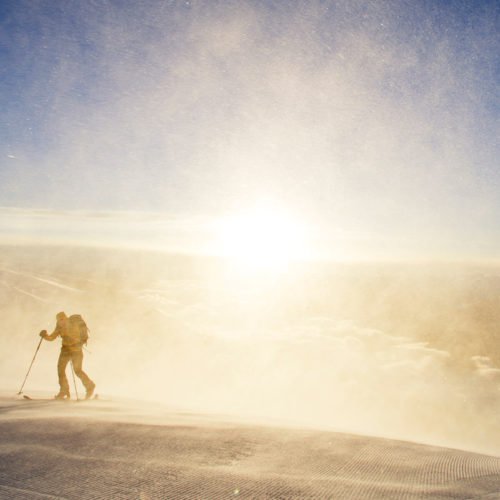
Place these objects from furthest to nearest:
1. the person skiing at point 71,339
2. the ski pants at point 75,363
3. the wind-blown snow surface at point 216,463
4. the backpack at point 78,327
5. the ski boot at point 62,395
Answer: the backpack at point 78,327 < the person skiing at point 71,339 < the ski pants at point 75,363 < the ski boot at point 62,395 < the wind-blown snow surface at point 216,463

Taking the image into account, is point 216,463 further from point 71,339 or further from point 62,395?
point 71,339

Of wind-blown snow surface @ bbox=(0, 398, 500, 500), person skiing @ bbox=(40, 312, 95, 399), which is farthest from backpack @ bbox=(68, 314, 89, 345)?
wind-blown snow surface @ bbox=(0, 398, 500, 500)

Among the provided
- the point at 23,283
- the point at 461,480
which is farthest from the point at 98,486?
the point at 23,283

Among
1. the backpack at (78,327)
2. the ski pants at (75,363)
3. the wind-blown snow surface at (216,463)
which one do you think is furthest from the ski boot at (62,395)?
the wind-blown snow surface at (216,463)

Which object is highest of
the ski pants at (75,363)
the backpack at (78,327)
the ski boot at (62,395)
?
the backpack at (78,327)

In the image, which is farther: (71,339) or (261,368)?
(261,368)

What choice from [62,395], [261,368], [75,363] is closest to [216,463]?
[62,395]

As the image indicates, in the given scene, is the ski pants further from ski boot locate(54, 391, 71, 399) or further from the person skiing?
ski boot locate(54, 391, 71, 399)

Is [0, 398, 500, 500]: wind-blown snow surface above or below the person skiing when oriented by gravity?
below

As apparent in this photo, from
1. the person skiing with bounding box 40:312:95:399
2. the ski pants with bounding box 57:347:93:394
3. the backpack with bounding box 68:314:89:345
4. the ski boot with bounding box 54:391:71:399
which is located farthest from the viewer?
the backpack with bounding box 68:314:89:345

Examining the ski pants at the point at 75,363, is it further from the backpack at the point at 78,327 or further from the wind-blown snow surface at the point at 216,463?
the wind-blown snow surface at the point at 216,463

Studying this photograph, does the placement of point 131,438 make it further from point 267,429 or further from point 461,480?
point 461,480

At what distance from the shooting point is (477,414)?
110ft

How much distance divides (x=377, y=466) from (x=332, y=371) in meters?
33.8
